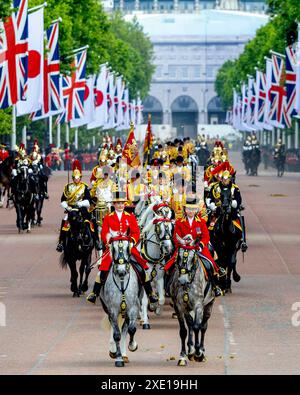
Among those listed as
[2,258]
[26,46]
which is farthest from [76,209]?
[26,46]

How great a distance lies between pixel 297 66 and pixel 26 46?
1620cm

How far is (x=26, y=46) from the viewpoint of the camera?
61000mm

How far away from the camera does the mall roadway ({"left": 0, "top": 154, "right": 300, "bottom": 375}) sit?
20.2 metres

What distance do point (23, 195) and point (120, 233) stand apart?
76.3ft

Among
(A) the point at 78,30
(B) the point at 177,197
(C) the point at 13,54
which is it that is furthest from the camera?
(A) the point at 78,30

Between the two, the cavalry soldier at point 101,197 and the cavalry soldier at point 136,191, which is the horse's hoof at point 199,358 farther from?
the cavalry soldier at point 101,197

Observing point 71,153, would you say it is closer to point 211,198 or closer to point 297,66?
point 297,66

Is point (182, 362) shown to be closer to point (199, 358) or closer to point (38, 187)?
point (199, 358)

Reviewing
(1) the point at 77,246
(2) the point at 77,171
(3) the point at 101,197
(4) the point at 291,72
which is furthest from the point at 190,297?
(4) the point at 291,72

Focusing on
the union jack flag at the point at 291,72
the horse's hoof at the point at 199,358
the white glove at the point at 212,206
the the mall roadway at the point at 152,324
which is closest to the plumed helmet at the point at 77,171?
the the mall roadway at the point at 152,324

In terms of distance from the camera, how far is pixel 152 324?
81.3ft

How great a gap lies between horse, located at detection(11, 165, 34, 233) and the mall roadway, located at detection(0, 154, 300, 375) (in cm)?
204

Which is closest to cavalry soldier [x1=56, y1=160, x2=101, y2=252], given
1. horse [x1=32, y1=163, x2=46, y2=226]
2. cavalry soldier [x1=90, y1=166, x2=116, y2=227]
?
cavalry soldier [x1=90, y1=166, x2=116, y2=227]
